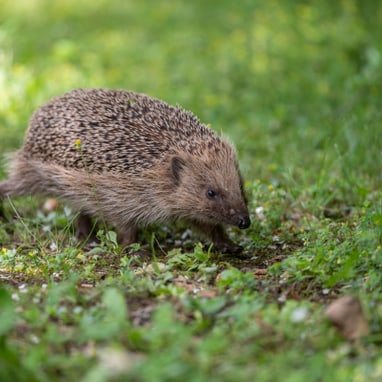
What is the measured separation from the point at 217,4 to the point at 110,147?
35.6 feet

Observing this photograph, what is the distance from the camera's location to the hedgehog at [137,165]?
653 centimetres

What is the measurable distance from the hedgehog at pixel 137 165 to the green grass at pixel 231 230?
333 mm

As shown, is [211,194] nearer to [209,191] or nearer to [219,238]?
[209,191]

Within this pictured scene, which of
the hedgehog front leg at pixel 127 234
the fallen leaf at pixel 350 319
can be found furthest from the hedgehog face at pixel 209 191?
the fallen leaf at pixel 350 319

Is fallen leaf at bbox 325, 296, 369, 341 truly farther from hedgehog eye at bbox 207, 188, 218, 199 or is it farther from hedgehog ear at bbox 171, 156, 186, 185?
hedgehog ear at bbox 171, 156, 186, 185

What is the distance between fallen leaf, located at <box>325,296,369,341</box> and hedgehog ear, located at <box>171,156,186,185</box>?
264 cm

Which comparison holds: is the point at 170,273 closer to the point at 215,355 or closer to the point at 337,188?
the point at 215,355

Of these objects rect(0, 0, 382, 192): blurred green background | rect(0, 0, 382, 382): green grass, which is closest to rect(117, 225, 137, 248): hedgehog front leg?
rect(0, 0, 382, 382): green grass

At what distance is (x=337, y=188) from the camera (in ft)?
24.4

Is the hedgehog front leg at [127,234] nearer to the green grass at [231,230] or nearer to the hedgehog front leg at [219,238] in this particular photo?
the green grass at [231,230]

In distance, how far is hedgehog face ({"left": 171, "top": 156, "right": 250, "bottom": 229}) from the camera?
21.0 ft

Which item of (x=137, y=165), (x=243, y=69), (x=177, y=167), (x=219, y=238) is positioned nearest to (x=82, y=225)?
(x=137, y=165)

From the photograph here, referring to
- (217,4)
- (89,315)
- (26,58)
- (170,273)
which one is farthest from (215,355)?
(217,4)

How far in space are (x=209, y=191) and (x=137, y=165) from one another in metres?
0.75
